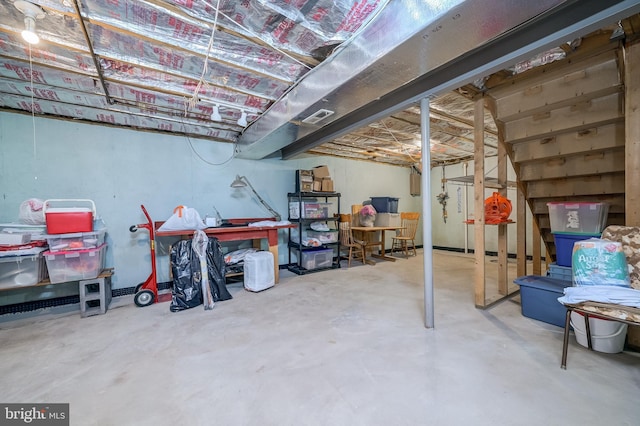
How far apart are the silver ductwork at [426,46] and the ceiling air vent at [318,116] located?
1cm

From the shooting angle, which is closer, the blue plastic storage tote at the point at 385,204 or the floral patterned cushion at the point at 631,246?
the floral patterned cushion at the point at 631,246

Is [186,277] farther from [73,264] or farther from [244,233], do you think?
[73,264]

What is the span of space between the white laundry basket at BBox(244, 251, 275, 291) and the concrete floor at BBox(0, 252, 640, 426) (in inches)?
24.9

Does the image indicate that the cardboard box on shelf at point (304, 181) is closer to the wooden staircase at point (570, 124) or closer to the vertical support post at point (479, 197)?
the vertical support post at point (479, 197)

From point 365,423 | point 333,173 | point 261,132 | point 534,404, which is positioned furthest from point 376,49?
point 333,173

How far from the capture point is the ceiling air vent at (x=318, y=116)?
249 cm

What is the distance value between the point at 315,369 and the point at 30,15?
3031 mm

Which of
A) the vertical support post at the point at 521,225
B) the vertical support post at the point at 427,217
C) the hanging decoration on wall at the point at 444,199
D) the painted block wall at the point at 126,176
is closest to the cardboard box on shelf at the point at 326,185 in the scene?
the painted block wall at the point at 126,176

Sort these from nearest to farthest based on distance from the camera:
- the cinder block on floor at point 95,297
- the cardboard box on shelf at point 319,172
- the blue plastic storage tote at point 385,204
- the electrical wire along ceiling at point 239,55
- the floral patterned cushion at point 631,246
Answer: the electrical wire along ceiling at point 239,55 → the floral patterned cushion at point 631,246 → the cinder block on floor at point 95,297 → the cardboard box on shelf at point 319,172 → the blue plastic storage tote at point 385,204

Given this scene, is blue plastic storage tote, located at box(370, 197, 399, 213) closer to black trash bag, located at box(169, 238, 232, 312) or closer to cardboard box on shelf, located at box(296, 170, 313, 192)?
cardboard box on shelf, located at box(296, 170, 313, 192)

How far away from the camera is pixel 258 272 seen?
138 inches

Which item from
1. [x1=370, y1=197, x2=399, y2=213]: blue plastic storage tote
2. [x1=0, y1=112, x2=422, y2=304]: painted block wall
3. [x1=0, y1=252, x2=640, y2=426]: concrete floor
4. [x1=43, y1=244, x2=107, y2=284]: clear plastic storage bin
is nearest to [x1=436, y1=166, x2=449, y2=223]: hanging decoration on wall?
[x1=370, y1=197, x2=399, y2=213]: blue plastic storage tote

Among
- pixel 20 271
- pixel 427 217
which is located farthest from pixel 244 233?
pixel 427 217

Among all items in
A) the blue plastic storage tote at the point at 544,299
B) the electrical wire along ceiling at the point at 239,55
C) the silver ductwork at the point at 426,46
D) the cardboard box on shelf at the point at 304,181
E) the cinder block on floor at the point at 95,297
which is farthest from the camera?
the cardboard box on shelf at the point at 304,181
